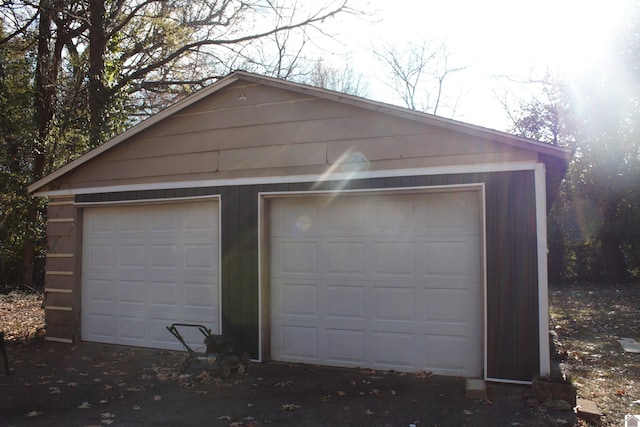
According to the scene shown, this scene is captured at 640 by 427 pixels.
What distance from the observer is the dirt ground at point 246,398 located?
4.96 meters

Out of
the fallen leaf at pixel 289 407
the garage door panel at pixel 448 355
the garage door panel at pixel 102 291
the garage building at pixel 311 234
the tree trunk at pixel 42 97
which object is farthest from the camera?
the tree trunk at pixel 42 97

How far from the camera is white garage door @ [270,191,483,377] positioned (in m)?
6.27

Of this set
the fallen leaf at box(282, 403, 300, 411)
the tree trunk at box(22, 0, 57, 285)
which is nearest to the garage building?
the fallen leaf at box(282, 403, 300, 411)

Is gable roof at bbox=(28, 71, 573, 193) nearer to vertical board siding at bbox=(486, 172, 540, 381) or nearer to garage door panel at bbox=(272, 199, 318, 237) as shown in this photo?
vertical board siding at bbox=(486, 172, 540, 381)

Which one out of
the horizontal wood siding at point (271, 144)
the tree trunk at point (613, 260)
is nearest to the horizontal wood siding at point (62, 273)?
the horizontal wood siding at point (271, 144)

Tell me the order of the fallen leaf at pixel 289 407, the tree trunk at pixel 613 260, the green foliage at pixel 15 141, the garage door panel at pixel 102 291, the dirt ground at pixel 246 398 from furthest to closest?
1. the tree trunk at pixel 613 260
2. the green foliage at pixel 15 141
3. the garage door panel at pixel 102 291
4. the fallen leaf at pixel 289 407
5. the dirt ground at pixel 246 398

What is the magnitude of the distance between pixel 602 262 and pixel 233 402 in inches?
627

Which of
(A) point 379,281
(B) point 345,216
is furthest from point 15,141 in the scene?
(A) point 379,281

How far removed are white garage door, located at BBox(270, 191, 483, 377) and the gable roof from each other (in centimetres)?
79

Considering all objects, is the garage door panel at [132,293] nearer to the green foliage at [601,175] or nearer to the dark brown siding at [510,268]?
the dark brown siding at [510,268]

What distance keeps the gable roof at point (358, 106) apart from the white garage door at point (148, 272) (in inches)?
39.0

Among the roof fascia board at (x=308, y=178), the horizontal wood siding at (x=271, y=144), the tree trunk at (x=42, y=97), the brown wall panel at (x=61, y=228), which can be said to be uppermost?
the tree trunk at (x=42, y=97)

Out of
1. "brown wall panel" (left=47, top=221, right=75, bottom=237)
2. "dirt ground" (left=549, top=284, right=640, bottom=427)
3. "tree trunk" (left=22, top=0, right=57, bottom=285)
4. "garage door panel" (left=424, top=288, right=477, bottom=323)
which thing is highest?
"tree trunk" (left=22, top=0, right=57, bottom=285)

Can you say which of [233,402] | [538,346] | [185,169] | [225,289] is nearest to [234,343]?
[225,289]
